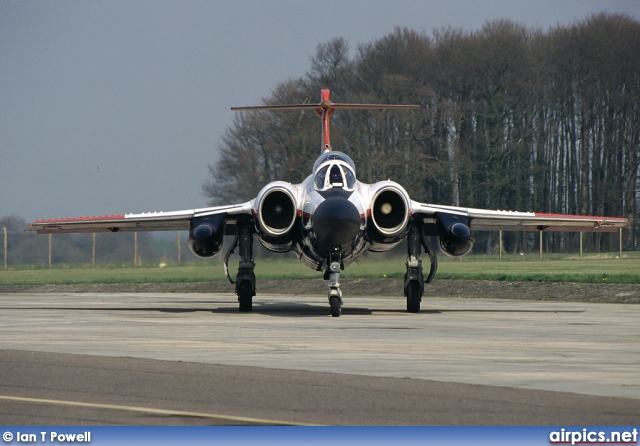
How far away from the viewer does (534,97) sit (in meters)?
56.2

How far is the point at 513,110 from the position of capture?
55.8 meters

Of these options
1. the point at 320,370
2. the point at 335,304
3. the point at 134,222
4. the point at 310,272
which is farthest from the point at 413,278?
the point at 310,272

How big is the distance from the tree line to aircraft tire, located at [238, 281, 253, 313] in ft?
101

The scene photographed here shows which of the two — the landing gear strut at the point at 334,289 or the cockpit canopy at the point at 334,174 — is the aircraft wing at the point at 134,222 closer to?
the cockpit canopy at the point at 334,174

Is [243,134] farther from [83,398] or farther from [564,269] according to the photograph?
[83,398]

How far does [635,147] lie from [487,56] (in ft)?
32.2

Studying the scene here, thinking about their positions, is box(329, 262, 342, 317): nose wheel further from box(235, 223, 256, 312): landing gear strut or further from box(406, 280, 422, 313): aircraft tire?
box(235, 223, 256, 312): landing gear strut

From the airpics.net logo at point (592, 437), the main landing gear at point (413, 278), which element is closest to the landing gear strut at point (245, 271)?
the main landing gear at point (413, 278)

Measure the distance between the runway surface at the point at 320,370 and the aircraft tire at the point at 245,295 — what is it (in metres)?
2.41

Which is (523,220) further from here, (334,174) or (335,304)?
(335,304)

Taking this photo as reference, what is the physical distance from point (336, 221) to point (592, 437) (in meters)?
11.5

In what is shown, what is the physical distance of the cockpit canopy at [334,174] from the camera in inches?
742

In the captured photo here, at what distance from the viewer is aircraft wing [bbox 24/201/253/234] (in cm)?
2116

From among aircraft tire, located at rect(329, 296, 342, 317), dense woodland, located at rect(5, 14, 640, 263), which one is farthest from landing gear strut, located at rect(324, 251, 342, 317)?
dense woodland, located at rect(5, 14, 640, 263)
